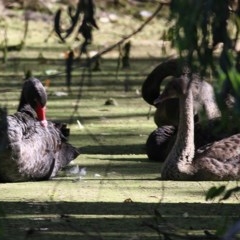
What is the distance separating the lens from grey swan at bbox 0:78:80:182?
9.45 m

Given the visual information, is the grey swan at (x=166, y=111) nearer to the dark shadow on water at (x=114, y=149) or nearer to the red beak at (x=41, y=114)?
the dark shadow on water at (x=114, y=149)

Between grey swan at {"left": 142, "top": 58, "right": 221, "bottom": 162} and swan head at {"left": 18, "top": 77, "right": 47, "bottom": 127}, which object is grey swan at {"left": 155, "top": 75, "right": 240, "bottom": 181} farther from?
swan head at {"left": 18, "top": 77, "right": 47, "bottom": 127}

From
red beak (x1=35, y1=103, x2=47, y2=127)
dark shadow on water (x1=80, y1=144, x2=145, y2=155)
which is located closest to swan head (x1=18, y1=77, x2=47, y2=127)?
red beak (x1=35, y1=103, x2=47, y2=127)

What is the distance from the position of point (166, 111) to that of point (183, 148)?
2.23 meters

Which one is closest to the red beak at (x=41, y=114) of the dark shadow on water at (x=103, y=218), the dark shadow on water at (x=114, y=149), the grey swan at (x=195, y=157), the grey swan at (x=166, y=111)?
the dark shadow on water at (x=114, y=149)

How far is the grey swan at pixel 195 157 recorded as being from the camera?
941 cm

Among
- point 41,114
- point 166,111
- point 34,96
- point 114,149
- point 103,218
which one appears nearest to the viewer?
point 103,218

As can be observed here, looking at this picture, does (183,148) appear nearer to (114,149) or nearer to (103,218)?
(114,149)

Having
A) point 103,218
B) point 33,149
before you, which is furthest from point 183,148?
point 103,218

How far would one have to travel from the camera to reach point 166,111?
12000 mm

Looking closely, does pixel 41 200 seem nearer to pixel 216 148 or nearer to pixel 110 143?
pixel 216 148

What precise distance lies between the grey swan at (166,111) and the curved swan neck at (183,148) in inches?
4.9

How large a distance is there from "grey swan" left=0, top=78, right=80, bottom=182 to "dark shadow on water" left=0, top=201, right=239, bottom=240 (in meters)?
0.96

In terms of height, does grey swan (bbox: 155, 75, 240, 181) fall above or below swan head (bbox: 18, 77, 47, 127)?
above
